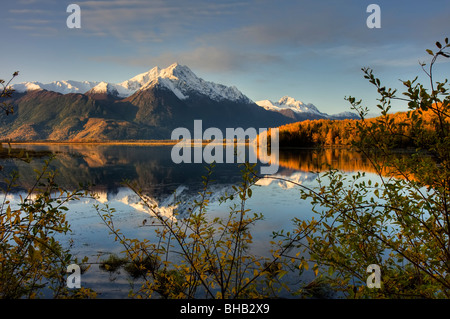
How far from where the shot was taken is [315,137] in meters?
162

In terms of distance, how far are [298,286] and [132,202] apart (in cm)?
2189

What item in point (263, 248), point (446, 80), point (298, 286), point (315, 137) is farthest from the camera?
point (315, 137)

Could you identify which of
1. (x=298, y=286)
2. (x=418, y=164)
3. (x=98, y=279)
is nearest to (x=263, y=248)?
(x=298, y=286)
